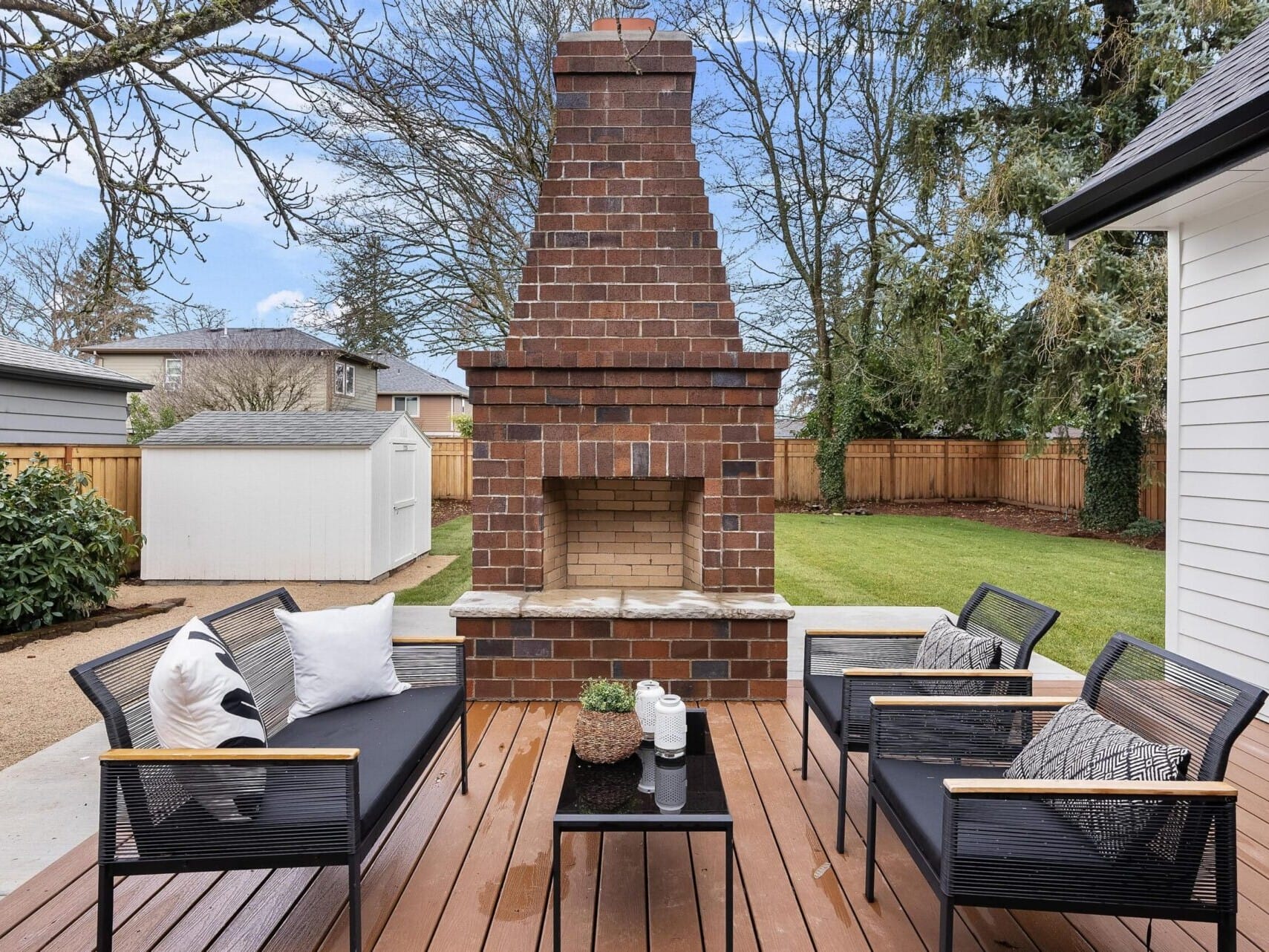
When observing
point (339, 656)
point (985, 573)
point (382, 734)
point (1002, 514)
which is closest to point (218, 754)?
point (382, 734)

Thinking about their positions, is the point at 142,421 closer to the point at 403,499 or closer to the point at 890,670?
the point at 403,499

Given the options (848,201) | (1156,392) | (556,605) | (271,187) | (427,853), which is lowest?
(427,853)

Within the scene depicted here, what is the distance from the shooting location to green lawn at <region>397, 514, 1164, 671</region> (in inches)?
231

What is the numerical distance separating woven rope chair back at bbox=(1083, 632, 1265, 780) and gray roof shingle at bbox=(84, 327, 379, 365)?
1660cm

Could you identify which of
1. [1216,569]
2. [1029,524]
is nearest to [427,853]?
[1216,569]

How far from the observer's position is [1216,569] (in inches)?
147

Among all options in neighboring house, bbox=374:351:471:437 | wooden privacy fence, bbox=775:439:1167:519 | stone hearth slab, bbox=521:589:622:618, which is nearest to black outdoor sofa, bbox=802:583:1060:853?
stone hearth slab, bbox=521:589:622:618

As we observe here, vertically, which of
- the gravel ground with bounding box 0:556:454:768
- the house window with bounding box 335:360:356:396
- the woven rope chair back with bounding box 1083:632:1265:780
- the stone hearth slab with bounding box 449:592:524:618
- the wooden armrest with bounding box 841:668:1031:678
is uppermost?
the house window with bounding box 335:360:356:396

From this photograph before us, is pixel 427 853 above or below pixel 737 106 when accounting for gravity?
below

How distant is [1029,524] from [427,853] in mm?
12077

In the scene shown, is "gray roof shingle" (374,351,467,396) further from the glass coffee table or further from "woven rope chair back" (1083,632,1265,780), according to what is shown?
"woven rope chair back" (1083,632,1265,780)

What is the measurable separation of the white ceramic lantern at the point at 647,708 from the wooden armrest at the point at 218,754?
0.91 metres

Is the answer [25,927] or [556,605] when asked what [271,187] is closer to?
[556,605]

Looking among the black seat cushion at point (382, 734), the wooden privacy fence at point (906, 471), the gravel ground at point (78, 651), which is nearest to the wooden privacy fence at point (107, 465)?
the gravel ground at point (78, 651)
